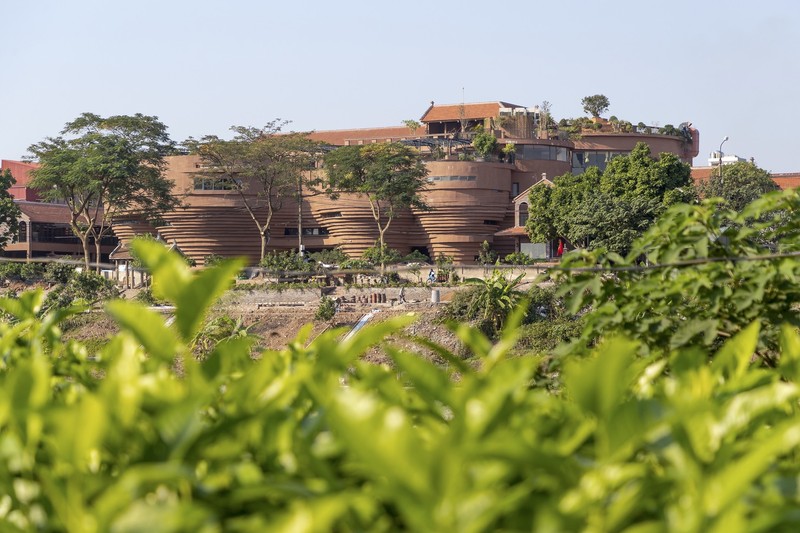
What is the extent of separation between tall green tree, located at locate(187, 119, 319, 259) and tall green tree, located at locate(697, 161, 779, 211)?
61.1ft

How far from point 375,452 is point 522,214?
48478 millimetres

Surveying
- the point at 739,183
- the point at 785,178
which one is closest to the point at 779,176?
the point at 785,178

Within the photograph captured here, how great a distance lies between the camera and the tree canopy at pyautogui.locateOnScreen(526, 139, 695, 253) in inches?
1492

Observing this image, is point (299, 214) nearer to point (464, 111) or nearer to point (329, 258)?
point (329, 258)

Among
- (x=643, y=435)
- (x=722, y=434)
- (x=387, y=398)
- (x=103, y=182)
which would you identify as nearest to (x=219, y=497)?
(x=387, y=398)

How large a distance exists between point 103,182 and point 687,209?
4263 centimetres

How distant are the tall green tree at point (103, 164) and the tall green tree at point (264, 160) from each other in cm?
230

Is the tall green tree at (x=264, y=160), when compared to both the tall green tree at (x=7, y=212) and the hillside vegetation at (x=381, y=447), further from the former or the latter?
the hillside vegetation at (x=381, y=447)

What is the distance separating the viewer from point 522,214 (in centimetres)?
4969

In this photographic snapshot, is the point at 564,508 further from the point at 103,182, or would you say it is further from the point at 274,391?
the point at 103,182

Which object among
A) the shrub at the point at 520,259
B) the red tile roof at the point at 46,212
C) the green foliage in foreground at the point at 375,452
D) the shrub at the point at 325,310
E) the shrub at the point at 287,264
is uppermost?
the green foliage in foreground at the point at 375,452

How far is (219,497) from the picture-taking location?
1961mm

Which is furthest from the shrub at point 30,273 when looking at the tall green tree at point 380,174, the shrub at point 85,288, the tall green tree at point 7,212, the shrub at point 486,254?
the shrub at point 486,254

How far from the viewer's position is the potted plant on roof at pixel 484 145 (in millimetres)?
50284
